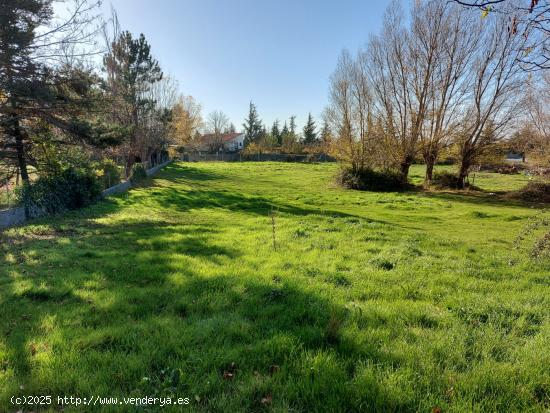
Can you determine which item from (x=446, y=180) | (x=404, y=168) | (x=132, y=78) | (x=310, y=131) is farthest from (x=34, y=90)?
(x=310, y=131)

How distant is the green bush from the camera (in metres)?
10.1

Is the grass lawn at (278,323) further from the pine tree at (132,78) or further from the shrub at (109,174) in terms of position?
the pine tree at (132,78)

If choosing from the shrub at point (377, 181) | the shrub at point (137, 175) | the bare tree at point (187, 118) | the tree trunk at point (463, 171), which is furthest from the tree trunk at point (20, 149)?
the bare tree at point (187, 118)

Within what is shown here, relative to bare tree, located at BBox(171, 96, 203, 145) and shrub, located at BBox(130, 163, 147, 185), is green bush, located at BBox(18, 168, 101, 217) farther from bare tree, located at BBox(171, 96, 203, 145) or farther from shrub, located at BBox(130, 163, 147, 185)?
bare tree, located at BBox(171, 96, 203, 145)

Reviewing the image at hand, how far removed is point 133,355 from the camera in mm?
2781

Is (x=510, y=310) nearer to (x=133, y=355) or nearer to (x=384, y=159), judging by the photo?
(x=133, y=355)

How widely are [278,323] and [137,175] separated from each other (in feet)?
71.6

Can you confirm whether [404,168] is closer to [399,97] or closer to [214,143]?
[399,97]

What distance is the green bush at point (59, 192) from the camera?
10062mm

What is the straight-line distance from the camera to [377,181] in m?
21.4

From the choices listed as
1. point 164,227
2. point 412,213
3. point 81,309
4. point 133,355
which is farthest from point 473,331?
point 412,213

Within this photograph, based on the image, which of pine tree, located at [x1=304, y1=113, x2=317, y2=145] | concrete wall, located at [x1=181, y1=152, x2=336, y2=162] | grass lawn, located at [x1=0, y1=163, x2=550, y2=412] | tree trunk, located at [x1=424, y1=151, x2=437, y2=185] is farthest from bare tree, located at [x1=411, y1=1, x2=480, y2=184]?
pine tree, located at [x1=304, y1=113, x2=317, y2=145]

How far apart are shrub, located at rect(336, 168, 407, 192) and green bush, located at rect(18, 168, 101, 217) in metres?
15.8

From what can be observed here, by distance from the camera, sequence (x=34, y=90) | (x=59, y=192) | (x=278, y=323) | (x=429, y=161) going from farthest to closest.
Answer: (x=429, y=161) → (x=59, y=192) → (x=34, y=90) → (x=278, y=323)
